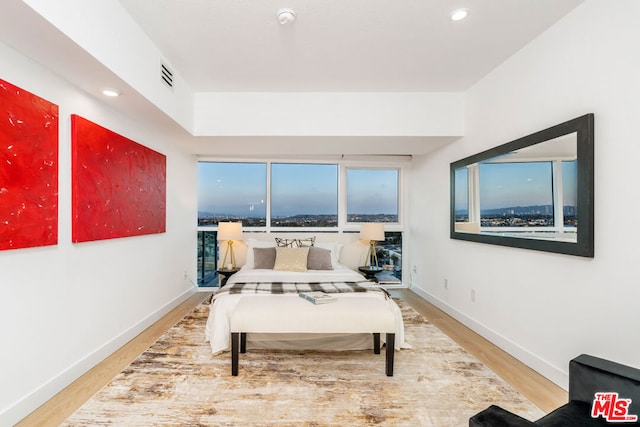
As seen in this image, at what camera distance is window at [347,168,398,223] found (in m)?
5.41

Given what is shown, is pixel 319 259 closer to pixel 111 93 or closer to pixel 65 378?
pixel 65 378

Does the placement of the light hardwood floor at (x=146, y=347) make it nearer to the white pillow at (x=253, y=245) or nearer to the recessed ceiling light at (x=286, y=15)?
the white pillow at (x=253, y=245)

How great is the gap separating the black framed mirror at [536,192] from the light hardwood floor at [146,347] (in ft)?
3.19

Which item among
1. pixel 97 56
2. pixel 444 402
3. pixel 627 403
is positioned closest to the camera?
pixel 627 403

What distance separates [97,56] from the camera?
6.30 ft

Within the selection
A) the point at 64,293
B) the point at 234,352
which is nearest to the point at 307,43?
the point at 234,352

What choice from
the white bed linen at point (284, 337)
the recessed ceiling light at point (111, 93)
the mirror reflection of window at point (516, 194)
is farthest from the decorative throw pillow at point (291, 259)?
the recessed ceiling light at point (111, 93)

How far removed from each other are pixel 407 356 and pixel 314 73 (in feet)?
9.05

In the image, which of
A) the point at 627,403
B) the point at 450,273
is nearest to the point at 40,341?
the point at 627,403

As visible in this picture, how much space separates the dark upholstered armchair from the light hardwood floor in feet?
2.51

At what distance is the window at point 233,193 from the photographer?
5.16m

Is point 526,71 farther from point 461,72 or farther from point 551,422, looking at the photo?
point 551,422

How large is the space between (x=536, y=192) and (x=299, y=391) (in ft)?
7.73

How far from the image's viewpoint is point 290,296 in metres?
2.81
